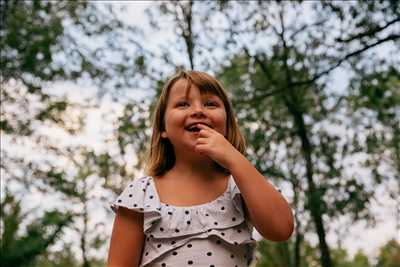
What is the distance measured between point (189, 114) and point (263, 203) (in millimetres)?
417

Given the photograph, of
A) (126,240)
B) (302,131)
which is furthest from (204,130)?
(302,131)

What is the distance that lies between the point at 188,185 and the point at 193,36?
1097cm

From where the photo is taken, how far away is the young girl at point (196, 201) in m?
1.52

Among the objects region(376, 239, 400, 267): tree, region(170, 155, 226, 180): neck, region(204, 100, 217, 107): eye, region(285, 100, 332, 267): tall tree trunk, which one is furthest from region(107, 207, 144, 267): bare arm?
region(376, 239, 400, 267): tree

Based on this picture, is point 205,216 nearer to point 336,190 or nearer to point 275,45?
point 336,190

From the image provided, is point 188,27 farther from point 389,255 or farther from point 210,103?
point 389,255

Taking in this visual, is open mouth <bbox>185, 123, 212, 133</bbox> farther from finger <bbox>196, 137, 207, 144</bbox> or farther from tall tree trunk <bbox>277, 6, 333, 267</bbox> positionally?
tall tree trunk <bbox>277, 6, 333, 267</bbox>

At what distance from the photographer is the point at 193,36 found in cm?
1240

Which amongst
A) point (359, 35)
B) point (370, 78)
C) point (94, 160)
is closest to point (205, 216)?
point (359, 35)

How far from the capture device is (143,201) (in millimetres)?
1671

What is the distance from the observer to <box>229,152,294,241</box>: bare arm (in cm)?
149

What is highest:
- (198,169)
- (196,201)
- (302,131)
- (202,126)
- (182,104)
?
(302,131)

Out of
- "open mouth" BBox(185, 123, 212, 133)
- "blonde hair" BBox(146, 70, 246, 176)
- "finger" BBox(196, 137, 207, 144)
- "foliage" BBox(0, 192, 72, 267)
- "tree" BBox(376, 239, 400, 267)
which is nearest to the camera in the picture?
"finger" BBox(196, 137, 207, 144)

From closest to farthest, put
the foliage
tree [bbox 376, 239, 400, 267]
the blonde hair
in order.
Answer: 1. the blonde hair
2. the foliage
3. tree [bbox 376, 239, 400, 267]
